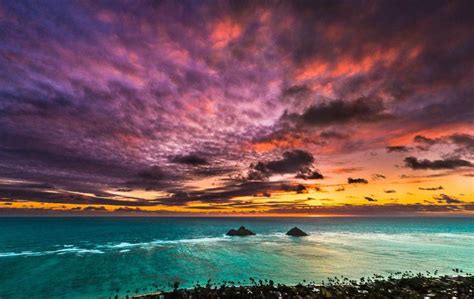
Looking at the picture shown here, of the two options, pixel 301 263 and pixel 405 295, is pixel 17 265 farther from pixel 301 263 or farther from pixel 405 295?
pixel 405 295

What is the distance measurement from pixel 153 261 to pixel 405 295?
68492mm

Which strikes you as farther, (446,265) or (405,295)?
(446,265)

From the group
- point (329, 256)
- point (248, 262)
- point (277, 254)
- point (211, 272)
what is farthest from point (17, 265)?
point (329, 256)

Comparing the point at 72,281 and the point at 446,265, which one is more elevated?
the point at 446,265

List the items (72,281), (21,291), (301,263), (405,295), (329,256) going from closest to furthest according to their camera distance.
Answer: (405,295) → (21,291) → (72,281) → (301,263) → (329,256)

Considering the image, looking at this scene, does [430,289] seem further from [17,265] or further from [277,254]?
[17,265]

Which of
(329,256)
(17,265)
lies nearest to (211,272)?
(329,256)

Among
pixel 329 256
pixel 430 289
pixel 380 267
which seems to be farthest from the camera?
pixel 329 256

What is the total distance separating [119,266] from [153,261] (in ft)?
36.0

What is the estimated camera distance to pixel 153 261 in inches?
Result: 3369

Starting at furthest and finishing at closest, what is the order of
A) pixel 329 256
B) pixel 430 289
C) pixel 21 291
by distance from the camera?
pixel 329 256 → pixel 21 291 → pixel 430 289

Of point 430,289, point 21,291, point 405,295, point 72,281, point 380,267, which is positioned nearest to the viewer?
point 405,295

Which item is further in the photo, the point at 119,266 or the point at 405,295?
the point at 119,266

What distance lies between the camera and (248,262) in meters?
83.8
